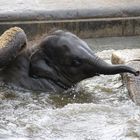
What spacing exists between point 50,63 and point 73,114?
77cm

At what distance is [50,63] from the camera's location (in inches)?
233

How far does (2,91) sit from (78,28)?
4.01 meters

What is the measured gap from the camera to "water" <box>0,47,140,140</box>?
4865 millimetres

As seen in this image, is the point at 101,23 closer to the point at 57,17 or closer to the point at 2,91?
the point at 57,17

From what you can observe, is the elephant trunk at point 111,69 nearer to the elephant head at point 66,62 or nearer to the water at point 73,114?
the elephant head at point 66,62

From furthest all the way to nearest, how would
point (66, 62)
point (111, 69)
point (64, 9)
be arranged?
1. point (64, 9)
2. point (66, 62)
3. point (111, 69)

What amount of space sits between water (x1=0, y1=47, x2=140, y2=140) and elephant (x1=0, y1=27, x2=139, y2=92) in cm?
13

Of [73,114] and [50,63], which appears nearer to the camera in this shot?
[73,114]

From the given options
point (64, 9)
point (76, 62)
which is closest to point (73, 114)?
point (76, 62)

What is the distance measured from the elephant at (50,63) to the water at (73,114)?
13cm

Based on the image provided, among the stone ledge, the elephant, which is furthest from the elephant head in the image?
the stone ledge

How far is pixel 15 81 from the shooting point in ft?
19.4

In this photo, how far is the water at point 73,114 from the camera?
4.87 metres

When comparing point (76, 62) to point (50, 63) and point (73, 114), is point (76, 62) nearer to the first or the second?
point (50, 63)
